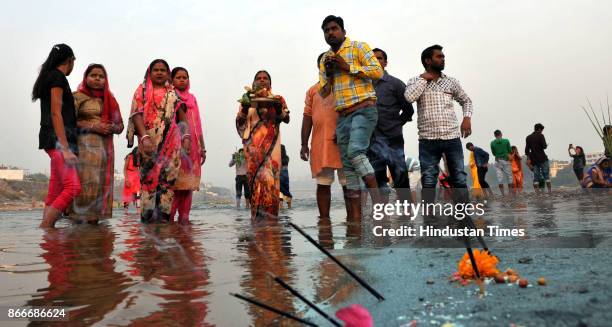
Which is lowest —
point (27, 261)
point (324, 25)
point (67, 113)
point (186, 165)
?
point (27, 261)

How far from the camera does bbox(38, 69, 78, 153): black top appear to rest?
463 cm

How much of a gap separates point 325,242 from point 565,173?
11047 centimetres

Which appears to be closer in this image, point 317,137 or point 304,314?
point 304,314

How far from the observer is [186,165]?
550 cm

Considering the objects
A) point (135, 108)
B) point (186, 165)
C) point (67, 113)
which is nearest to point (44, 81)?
point (67, 113)

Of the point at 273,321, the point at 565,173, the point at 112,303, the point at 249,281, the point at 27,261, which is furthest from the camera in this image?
the point at 565,173

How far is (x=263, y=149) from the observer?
5652 millimetres

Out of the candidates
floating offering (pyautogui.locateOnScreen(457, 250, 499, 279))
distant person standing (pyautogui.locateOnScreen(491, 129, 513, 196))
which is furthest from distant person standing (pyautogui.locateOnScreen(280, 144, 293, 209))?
floating offering (pyautogui.locateOnScreen(457, 250, 499, 279))

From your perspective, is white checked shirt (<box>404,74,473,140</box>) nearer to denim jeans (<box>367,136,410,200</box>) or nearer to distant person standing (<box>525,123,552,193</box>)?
denim jeans (<box>367,136,410,200</box>)

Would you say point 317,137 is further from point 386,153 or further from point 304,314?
point 304,314

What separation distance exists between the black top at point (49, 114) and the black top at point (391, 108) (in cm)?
308

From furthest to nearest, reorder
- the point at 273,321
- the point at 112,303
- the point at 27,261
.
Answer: the point at 27,261 < the point at 112,303 < the point at 273,321

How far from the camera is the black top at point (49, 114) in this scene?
182 inches

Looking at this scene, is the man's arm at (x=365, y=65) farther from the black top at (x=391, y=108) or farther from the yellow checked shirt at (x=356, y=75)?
the black top at (x=391, y=108)
